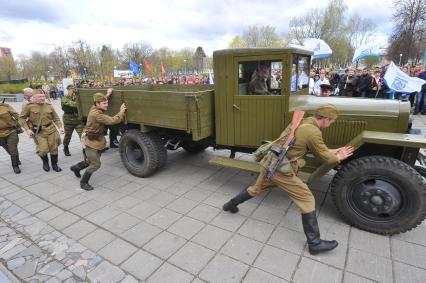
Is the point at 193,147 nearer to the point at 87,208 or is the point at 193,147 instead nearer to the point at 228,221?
the point at 87,208

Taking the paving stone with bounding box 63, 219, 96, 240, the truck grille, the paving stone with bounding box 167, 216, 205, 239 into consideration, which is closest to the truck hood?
the truck grille

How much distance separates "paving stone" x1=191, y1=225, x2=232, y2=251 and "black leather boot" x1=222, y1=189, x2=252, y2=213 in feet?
1.23

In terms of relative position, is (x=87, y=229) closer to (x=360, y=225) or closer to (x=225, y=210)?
(x=225, y=210)

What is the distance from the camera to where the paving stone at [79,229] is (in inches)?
125

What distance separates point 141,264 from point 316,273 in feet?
5.54

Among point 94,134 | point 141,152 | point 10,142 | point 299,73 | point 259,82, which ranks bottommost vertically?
point 141,152

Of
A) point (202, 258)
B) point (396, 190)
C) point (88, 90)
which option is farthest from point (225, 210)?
point (88, 90)

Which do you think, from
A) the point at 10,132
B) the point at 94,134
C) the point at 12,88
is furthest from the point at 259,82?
the point at 12,88

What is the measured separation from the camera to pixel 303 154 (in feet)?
9.34

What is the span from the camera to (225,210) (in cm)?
358

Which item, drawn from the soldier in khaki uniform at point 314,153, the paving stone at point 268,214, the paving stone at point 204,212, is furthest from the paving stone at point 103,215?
the soldier in khaki uniform at point 314,153

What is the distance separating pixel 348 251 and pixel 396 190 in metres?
0.86

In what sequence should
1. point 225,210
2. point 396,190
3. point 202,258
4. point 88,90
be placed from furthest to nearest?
1. point 88,90
2. point 225,210
3. point 396,190
4. point 202,258

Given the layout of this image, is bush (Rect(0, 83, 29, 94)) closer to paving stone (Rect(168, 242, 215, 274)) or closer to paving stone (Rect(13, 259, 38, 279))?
paving stone (Rect(13, 259, 38, 279))
